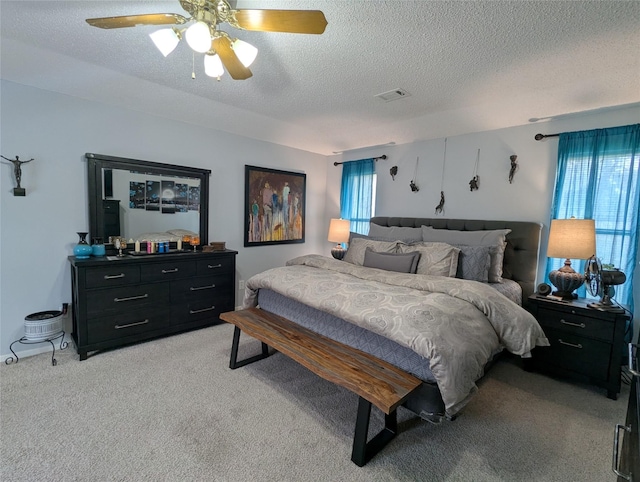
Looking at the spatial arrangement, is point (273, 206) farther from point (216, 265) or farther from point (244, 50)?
point (244, 50)

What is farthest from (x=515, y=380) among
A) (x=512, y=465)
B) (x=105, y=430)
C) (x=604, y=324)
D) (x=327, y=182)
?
(x=327, y=182)

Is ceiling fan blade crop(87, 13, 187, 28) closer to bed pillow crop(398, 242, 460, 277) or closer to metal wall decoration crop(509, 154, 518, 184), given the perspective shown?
bed pillow crop(398, 242, 460, 277)

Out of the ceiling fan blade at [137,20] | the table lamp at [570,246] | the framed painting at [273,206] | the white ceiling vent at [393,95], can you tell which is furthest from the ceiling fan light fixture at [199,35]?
the table lamp at [570,246]

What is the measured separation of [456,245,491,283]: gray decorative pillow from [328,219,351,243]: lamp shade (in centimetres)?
170

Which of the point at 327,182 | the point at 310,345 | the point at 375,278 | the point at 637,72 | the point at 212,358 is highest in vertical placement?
the point at 637,72

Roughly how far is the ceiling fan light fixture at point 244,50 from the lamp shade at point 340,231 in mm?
2717

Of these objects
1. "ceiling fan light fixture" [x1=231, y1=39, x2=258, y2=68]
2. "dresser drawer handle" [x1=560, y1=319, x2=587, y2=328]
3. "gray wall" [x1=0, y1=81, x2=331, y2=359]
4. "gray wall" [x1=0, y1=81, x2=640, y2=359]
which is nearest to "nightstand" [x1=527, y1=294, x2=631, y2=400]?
"dresser drawer handle" [x1=560, y1=319, x2=587, y2=328]

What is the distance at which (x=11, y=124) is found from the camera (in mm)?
2418

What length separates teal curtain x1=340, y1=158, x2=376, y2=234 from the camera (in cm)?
439

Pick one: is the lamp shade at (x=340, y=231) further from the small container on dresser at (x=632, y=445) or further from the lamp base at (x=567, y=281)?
the small container on dresser at (x=632, y=445)

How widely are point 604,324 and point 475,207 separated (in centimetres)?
161

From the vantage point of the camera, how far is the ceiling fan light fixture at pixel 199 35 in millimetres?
1417

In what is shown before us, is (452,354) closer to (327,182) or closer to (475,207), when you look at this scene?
(475,207)

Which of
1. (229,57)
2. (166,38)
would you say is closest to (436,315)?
(229,57)
